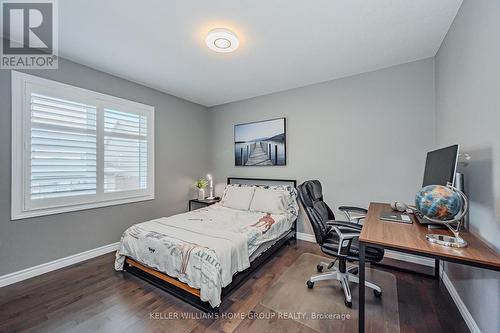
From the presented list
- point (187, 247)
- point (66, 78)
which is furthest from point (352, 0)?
point (66, 78)

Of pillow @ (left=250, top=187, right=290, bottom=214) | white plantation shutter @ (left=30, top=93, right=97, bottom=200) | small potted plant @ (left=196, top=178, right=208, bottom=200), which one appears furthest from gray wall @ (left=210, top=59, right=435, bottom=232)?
white plantation shutter @ (left=30, top=93, right=97, bottom=200)

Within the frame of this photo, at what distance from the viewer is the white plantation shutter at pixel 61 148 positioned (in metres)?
2.33

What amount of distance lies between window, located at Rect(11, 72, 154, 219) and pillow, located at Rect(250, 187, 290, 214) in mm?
1837

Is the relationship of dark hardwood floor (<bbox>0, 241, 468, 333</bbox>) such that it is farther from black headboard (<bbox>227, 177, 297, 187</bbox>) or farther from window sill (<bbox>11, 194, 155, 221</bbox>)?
black headboard (<bbox>227, 177, 297, 187</bbox>)

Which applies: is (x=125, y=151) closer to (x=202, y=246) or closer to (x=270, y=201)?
(x=202, y=246)

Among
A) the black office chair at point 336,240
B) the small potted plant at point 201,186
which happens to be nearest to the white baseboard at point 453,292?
the black office chair at point 336,240

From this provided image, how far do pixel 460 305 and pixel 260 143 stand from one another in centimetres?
312

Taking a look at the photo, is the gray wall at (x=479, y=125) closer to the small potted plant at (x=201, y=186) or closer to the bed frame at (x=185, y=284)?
the bed frame at (x=185, y=284)

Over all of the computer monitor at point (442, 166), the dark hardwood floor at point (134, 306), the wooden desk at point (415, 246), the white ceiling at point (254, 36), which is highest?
the white ceiling at point (254, 36)

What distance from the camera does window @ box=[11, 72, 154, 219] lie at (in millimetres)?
2232

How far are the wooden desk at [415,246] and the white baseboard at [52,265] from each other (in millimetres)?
3192

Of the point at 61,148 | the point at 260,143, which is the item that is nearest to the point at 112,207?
the point at 61,148

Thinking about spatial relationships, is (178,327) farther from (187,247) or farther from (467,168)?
(467,168)

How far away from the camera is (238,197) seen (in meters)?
3.48
